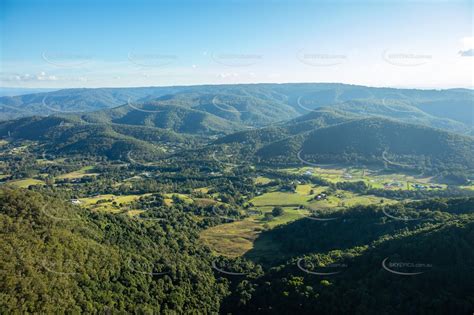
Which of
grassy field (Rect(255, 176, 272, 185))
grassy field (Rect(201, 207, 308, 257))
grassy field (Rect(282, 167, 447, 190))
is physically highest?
grassy field (Rect(282, 167, 447, 190))

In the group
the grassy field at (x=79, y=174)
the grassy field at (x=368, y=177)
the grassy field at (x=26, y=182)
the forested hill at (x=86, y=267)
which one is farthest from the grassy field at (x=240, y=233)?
the grassy field at (x=79, y=174)

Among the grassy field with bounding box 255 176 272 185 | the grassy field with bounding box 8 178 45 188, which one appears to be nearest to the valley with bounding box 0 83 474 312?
the grassy field with bounding box 255 176 272 185

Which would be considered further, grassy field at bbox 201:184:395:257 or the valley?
grassy field at bbox 201:184:395:257

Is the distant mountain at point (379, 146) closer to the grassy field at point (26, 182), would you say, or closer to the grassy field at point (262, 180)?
the grassy field at point (262, 180)

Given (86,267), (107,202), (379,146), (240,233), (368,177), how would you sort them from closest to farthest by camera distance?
(86,267), (240,233), (107,202), (368,177), (379,146)

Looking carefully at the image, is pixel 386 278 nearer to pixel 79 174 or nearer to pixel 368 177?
pixel 368 177

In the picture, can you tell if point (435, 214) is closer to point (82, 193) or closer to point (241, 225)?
Result: point (241, 225)

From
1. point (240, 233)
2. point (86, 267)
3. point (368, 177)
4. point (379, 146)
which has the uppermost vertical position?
point (379, 146)

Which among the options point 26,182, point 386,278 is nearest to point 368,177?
point 386,278

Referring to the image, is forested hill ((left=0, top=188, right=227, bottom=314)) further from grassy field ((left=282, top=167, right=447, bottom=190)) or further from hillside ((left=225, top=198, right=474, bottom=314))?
grassy field ((left=282, top=167, right=447, bottom=190))
